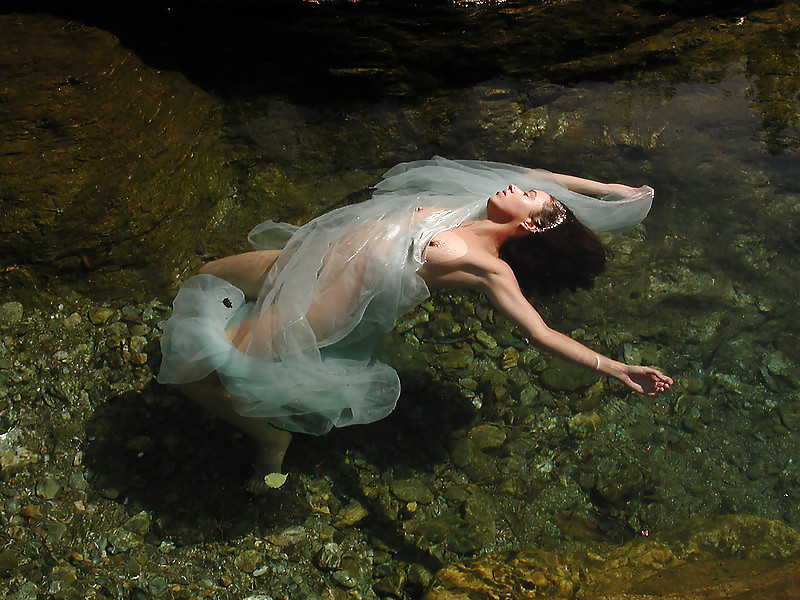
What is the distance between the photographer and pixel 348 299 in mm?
3336

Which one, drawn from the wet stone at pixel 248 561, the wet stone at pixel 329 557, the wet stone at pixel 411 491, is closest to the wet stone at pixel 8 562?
the wet stone at pixel 248 561

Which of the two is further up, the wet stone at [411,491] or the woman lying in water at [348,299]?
the woman lying in water at [348,299]

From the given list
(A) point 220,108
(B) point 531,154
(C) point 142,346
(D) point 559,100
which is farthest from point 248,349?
(D) point 559,100

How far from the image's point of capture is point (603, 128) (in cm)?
492

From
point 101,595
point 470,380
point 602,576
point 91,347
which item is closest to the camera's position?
point 101,595

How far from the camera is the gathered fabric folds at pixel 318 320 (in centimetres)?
326

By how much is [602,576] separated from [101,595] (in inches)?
102

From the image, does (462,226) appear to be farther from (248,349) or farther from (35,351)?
(35,351)

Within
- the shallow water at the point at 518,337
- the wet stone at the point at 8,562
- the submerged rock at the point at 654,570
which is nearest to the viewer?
the wet stone at the point at 8,562

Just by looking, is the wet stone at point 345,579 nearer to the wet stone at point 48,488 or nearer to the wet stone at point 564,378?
the wet stone at point 48,488

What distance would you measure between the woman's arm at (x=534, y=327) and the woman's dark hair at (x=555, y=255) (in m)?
0.37

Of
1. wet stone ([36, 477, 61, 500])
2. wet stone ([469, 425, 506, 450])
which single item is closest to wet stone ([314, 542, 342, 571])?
wet stone ([469, 425, 506, 450])

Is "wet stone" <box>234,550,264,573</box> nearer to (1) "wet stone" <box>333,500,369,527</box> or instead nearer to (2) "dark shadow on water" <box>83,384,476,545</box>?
(2) "dark shadow on water" <box>83,384,476,545</box>

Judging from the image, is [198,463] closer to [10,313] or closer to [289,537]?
[289,537]
